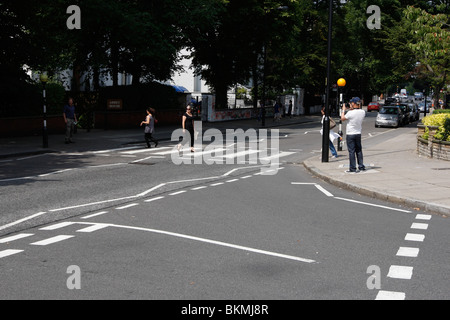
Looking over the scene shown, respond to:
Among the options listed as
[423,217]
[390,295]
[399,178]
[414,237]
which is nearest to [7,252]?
[390,295]

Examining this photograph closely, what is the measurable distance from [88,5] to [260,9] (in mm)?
17274

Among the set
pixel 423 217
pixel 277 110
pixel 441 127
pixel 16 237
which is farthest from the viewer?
pixel 277 110

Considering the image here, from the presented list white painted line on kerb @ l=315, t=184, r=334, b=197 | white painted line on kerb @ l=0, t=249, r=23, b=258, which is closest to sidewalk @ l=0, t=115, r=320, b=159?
white painted line on kerb @ l=315, t=184, r=334, b=197

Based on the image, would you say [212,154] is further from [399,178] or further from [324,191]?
[324,191]

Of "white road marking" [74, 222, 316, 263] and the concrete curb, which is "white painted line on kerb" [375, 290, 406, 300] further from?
the concrete curb

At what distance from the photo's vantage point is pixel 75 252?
7324 millimetres

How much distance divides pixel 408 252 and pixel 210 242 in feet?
8.75

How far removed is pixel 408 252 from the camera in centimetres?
756

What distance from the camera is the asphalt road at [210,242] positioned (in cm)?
593

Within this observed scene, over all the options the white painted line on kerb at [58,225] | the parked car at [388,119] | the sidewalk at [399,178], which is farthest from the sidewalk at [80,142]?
the parked car at [388,119]

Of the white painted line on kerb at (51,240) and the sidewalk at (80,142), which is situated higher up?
the sidewalk at (80,142)

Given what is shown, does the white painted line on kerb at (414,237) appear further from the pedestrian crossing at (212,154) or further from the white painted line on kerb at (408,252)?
the pedestrian crossing at (212,154)

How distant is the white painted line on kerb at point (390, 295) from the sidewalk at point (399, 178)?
5.27m
